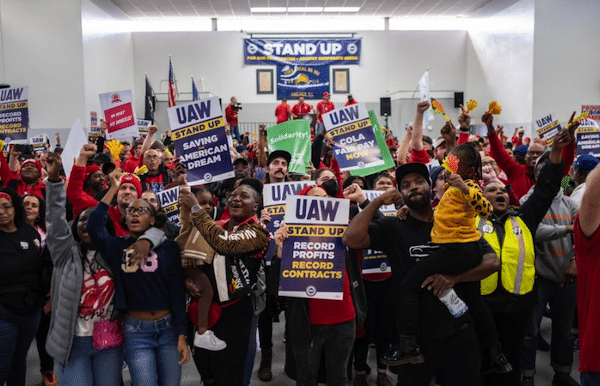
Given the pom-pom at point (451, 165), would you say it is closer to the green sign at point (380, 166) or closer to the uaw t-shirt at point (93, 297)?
the uaw t-shirt at point (93, 297)

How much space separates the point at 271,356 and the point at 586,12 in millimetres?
19307

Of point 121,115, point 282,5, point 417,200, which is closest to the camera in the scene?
point 417,200

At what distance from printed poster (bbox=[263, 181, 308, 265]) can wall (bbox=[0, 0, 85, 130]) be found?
15.9 m

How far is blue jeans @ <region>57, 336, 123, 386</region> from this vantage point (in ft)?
12.6

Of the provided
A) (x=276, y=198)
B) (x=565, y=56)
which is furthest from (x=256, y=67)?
(x=276, y=198)

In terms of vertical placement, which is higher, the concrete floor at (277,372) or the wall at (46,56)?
the wall at (46,56)

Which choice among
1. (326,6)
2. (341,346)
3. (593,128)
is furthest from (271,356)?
(326,6)

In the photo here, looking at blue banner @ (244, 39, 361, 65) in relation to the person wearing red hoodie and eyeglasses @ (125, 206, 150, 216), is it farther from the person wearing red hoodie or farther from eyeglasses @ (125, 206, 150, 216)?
eyeglasses @ (125, 206, 150, 216)

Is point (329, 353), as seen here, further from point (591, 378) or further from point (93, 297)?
point (591, 378)

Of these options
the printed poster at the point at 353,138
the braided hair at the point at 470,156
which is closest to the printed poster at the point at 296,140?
the printed poster at the point at 353,138

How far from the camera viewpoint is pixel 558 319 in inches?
204

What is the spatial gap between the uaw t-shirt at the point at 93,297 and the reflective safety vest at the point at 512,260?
276 centimetres

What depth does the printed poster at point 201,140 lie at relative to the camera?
4953 millimetres

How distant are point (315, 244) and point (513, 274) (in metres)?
1.57
